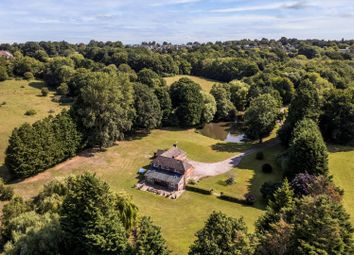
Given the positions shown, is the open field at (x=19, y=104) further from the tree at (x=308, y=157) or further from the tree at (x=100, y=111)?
the tree at (x=308, y=157)

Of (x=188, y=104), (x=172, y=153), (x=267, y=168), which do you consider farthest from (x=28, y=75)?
(x=267, y=168)

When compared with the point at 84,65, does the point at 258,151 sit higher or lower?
lower

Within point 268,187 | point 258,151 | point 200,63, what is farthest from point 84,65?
point 268,187

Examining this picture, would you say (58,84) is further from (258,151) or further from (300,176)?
(300,176)

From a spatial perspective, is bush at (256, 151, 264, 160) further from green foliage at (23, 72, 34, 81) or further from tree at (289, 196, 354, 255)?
green foliage at (23, 72, 34, 81)

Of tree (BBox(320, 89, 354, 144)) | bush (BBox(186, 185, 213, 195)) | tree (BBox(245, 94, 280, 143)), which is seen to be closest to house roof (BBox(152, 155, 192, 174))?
bush (BBox(186, 185, 213, 195))
